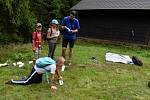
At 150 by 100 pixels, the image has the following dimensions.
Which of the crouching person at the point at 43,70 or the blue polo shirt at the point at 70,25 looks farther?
the blue polo shirt at the point at 70,25

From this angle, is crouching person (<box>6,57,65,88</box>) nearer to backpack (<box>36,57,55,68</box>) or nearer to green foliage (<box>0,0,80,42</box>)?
backpack (<box>36,57,55,68</box>)

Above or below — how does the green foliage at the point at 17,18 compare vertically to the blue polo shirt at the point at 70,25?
below

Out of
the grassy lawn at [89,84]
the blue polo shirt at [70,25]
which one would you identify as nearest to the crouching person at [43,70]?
the grassy lawn at [89,84]

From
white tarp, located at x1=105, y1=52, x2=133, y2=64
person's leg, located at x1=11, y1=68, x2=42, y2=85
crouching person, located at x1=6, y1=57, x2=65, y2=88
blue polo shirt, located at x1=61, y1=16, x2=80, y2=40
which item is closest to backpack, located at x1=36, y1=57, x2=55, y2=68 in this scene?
crouching person, located at x1=6, y1=57, x2=65, y2=88

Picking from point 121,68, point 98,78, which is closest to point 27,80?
point 98,78

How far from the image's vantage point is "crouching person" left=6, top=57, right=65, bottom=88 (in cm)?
893

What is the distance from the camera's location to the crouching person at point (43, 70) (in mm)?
8930

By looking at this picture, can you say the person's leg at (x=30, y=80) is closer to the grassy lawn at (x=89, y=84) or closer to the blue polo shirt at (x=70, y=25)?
the grassy lawn at (x=89, y=84)

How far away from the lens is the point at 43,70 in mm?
9109

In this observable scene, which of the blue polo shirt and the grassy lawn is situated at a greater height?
the blue polo shirt

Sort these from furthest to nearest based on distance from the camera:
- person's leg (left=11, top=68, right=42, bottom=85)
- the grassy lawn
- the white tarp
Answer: the white tarp, person's leg (left=11, top=68, right=42, bottom=85), the grassy lawn

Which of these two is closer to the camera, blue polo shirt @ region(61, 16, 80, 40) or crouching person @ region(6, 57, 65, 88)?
crouching person @ region(6, 57, 65, 88)

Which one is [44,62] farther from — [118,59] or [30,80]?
[118,59]

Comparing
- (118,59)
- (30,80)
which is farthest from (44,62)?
(118,59)
